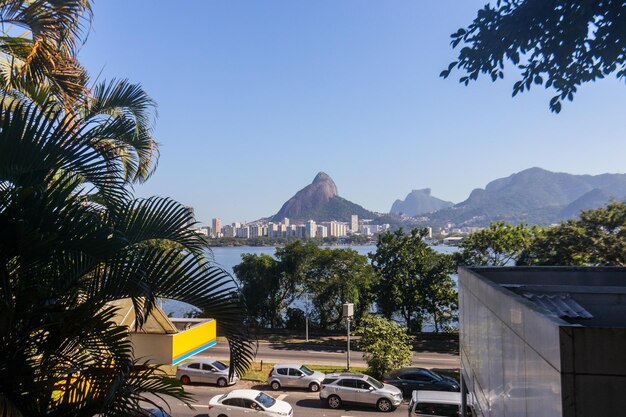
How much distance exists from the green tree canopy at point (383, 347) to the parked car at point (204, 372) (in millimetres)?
5794

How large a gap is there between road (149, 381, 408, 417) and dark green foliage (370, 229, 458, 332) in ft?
45.1

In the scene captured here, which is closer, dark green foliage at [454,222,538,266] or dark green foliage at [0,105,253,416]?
dark green foliage at [0,105,253,416]

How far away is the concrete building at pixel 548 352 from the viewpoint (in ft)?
7.91

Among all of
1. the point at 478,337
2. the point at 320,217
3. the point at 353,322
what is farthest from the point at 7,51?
the point at 320,217

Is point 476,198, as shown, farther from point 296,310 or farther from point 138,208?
point 138,208

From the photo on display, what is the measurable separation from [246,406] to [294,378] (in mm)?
4242

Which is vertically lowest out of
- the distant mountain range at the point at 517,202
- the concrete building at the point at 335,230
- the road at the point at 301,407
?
the road at the point at 301,407

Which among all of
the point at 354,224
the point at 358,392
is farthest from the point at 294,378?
the point at 354,224

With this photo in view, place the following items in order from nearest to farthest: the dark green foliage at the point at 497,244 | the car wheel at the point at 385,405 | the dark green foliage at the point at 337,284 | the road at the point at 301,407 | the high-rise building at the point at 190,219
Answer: the high-rise building at the point at 190,219 → the road at the point at 301,407 → the car wheel at the point at 385,405 → the dark green foliage at the point at 497,244 → the dark green foliage at the point at 337,284

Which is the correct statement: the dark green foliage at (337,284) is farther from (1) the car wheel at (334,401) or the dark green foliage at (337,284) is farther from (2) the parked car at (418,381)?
(1) the car wheel at (334,401)

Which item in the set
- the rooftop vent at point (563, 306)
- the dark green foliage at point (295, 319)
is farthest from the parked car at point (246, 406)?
the dark green foliage at point (295, 319)

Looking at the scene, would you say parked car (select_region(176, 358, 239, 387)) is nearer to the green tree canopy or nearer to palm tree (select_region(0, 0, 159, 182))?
the green tree canopy

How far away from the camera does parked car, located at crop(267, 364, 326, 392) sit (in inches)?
693

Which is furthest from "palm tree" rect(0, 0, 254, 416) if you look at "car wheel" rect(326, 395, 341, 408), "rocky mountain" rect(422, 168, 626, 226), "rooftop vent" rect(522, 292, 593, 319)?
"rocky mountain" rect(422, 168, 626, 226)
